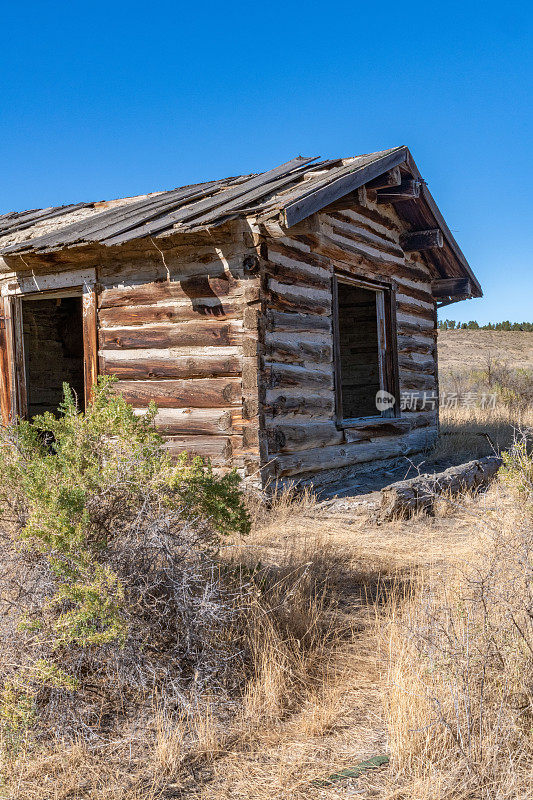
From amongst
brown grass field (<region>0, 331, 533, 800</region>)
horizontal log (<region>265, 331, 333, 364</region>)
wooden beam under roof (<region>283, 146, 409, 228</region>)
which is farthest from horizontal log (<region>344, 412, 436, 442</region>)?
brown grass field (<region>0, 331, 533, 800</region>)

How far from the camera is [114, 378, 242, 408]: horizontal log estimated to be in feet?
21.6

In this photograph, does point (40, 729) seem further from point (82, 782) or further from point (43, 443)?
point (43, 443)

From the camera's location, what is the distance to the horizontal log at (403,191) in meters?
8.49

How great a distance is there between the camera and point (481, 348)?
42.8 m

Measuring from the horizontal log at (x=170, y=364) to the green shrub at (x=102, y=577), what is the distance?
3118mm

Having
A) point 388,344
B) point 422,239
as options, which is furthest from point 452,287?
point 388,344

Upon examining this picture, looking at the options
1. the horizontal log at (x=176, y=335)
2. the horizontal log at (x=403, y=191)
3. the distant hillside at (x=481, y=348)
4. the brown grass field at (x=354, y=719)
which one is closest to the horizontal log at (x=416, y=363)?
the horizontal log at (x=403, y=191)

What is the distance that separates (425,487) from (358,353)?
6.62 metres

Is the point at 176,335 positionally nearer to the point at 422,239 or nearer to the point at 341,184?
the point at 341,184

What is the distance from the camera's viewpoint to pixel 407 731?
248cm

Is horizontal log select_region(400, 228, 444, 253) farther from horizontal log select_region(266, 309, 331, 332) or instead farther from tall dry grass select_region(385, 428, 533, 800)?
tall dry grass select_region(385, 428, 533, 800)

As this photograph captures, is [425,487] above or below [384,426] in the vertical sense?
below

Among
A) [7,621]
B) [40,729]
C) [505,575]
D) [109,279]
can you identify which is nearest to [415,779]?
[505,575]

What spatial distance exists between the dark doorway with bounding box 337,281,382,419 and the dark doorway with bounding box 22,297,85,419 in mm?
4621
